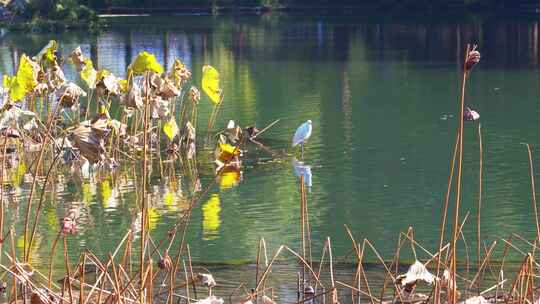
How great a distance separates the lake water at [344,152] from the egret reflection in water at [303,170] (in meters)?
0.05

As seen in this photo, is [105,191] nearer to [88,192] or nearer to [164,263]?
[88,192]

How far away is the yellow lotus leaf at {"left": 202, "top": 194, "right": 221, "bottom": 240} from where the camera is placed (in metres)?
7.04

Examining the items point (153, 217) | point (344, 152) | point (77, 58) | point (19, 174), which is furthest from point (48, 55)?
point (344, 152)

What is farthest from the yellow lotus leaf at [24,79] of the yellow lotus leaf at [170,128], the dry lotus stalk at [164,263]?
the dry lotus stalk at [164,263]

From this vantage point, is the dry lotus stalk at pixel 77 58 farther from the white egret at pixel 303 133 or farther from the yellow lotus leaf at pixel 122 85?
the white egret at pixel 303 133

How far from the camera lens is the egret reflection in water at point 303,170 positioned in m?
8.83

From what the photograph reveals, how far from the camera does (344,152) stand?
10227 millimetres

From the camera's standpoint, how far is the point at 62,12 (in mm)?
35062

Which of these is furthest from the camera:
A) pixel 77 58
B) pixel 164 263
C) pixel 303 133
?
pixel 303 133

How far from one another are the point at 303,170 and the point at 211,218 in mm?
1891

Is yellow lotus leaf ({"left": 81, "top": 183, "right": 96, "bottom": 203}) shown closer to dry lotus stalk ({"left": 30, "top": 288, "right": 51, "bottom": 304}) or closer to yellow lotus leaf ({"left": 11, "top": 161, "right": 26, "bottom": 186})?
yellow lotus leaf ({"left": 11, "top": 161, "right": 26, "bottom": 186})

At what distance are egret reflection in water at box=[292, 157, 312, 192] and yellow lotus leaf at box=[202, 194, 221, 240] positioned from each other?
32.3 inches

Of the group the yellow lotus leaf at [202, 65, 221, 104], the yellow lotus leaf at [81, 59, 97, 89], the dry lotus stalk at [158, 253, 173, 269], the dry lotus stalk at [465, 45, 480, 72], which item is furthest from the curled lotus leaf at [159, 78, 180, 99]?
the dry lotus stalk at [465, 45, 480, 72]

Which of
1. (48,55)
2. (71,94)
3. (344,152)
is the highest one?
(71,94)
